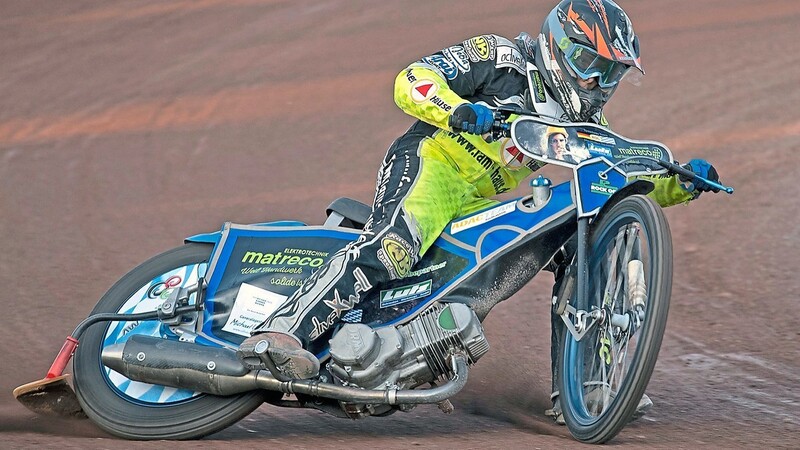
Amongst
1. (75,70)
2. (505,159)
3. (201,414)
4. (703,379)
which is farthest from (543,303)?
(75,70)

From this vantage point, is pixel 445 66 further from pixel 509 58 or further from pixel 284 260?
pixel 284 260

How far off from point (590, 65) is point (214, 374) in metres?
2.08

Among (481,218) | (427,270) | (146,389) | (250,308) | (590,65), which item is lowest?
(146,389)

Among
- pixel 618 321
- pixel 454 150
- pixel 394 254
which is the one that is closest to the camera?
pixel 618 321

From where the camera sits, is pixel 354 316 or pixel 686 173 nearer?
pixel 686 173

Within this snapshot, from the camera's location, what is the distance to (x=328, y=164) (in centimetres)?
1091

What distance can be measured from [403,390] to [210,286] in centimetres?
113

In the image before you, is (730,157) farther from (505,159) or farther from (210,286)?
(210,286)

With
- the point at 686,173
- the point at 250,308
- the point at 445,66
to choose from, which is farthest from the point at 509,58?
the point at 250,308

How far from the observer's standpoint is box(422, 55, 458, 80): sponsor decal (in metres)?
5.47

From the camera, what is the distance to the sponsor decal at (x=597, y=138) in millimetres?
5176

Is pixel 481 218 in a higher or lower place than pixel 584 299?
higher

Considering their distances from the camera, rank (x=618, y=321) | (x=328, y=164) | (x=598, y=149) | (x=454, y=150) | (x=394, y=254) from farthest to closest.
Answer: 1. (x=328, y=164)
2. (x=454, y=150)
3. (x=394, y=254)
4. (x=598, y=149)
5. (x=618, y=321)

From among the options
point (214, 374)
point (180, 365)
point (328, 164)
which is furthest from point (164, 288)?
point (328, 164)
